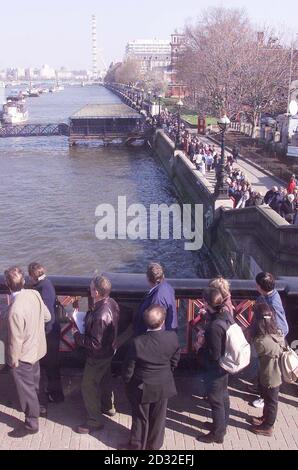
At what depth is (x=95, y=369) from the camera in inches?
189

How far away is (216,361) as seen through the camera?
4570 mm

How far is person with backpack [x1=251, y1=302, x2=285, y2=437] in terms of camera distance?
4.69 metres

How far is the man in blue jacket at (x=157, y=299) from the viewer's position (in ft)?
15.4

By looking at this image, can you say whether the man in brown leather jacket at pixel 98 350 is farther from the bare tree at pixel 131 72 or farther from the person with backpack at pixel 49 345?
the bare tree at pixel 131 72

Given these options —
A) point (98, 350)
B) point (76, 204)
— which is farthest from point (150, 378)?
point (76, 204)

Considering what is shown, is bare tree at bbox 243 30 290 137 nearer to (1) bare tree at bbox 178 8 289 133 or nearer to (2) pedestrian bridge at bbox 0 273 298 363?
(1) bare tree at bbox 178 8 289 133

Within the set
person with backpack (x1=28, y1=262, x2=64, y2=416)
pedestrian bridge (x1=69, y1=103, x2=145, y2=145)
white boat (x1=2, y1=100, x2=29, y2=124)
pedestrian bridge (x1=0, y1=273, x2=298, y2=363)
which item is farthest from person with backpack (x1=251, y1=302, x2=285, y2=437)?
white boat (x1=2, y1=100, x2=29, y2=124)

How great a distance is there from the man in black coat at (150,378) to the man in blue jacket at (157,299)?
0.33 m

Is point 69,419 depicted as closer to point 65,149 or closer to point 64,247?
point 64,247

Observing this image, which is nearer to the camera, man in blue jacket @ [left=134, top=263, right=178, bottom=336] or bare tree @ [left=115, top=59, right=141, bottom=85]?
man in blue jacket @ [left=134, top=263, right=178, bottom=336]

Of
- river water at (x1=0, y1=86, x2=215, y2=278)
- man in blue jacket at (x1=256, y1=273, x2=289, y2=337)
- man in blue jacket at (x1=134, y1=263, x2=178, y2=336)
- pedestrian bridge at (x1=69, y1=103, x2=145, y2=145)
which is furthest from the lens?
pedestrian bridge at (x1=69, y1=103, x2=145, y2=145)

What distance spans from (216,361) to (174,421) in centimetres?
75
